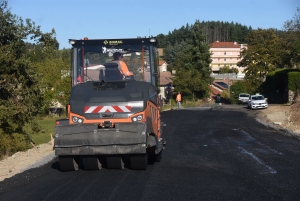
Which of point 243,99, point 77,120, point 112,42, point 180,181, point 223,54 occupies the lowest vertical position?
point 243,99

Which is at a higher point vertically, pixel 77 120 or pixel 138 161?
pixel 77 120

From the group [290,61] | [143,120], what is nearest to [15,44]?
[143,120]

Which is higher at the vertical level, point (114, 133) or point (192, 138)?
A: point (114, 133)

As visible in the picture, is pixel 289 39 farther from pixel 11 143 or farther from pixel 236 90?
pixel 11 143

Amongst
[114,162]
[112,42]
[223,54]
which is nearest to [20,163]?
[114,162]

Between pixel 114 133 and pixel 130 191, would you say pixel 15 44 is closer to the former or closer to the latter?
pixel 114 133

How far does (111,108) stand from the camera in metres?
10.4

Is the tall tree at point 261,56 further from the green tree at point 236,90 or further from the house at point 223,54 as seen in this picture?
the house at point 223,54

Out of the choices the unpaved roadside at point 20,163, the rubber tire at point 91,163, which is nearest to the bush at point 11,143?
the unpaved roadside at point 20,163

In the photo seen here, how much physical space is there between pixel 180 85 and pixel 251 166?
183 feet

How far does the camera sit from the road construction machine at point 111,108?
995 cm

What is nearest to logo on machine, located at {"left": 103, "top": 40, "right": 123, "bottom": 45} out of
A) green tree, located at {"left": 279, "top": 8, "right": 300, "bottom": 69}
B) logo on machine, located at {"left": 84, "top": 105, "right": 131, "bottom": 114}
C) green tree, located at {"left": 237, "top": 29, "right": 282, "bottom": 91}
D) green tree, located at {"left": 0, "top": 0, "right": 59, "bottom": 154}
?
logo on machine, located at {"left": 84, "top": 105, "right": 131, "bottom": 114}

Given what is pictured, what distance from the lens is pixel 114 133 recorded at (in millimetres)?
9922

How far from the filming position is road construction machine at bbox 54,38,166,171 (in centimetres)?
995
